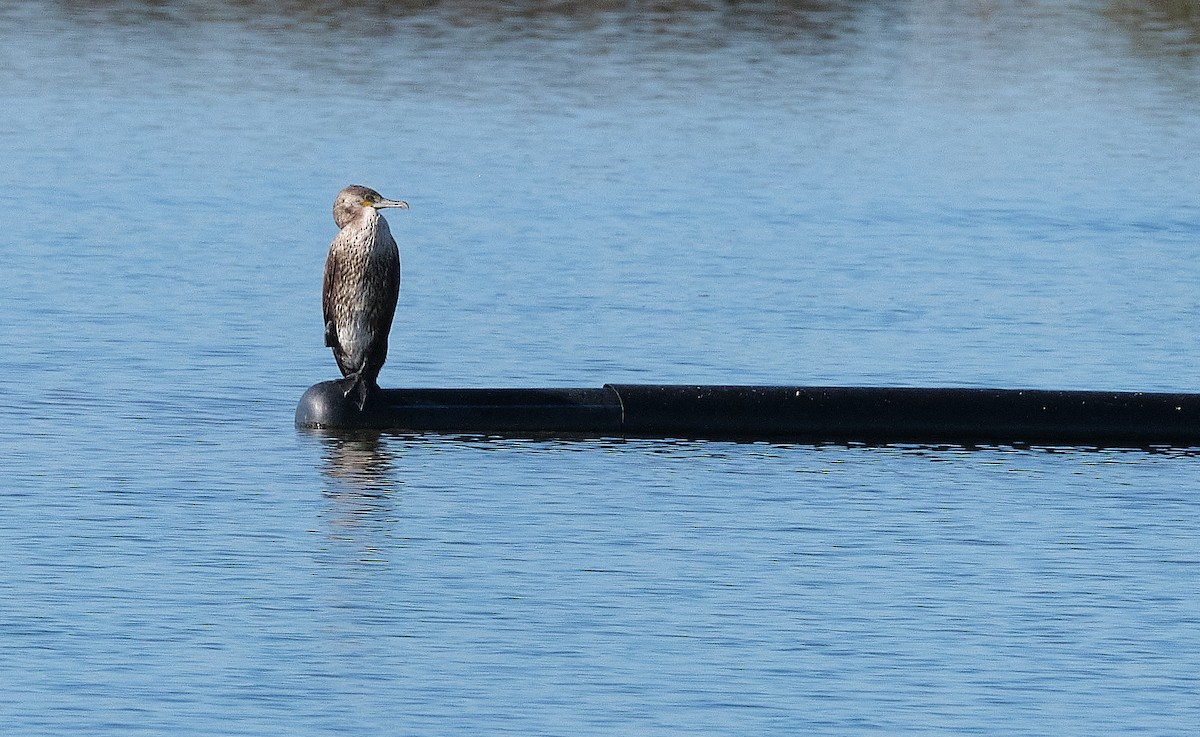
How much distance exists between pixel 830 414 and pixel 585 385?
2006mm

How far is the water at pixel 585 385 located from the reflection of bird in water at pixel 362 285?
39cm

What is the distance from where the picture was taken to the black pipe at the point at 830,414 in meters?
13.5

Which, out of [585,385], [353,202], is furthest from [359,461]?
[585,385]

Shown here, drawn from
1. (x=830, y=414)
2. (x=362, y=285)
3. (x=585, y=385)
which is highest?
(x=362, y=285)

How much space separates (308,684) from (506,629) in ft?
3.13

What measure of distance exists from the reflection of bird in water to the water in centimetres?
39

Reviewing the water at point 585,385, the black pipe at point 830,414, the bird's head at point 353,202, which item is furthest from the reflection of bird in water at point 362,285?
the water at point 585,385

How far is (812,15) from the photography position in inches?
1795

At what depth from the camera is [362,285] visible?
13383 millimetres

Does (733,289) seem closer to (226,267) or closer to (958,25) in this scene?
(226,267)

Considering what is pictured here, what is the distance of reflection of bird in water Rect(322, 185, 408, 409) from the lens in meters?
13.3

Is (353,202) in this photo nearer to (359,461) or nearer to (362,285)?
(362,285)

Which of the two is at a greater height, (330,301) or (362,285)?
(362,285)

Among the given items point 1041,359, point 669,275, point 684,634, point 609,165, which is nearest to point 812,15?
point 609,165
